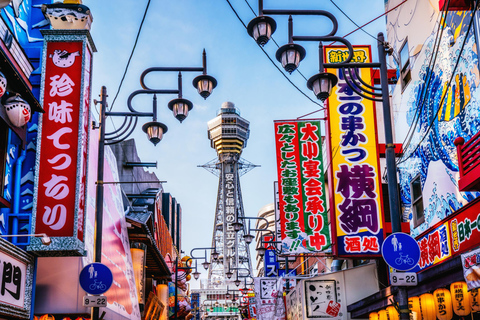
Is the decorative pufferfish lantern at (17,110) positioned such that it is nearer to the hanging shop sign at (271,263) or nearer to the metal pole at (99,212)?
the metal pole at (99,212)

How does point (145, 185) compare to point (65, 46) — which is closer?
point (65, 46)

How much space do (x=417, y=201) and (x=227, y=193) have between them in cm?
13540

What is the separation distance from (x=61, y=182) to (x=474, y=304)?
931 centimetres

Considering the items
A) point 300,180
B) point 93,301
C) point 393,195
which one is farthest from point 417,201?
point 93,301

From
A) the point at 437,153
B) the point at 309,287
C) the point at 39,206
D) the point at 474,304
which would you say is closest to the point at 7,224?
the point at 39,206

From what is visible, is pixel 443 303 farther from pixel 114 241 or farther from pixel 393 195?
pixel 114 241

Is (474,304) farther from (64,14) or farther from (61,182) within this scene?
(64,14)

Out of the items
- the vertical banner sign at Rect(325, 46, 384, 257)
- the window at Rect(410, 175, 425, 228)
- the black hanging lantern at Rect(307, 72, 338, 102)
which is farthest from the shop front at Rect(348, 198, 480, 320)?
the black hanging lantern at Rect(307, 72, 338, 102)

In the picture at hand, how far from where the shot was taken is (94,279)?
44.9 feet

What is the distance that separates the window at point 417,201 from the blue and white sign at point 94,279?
9313 mm

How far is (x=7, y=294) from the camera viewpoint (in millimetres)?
12047

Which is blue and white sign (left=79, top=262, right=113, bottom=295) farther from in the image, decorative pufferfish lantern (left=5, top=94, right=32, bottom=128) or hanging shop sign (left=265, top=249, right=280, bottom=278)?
hanging shop sign (left=265, top=249, right=280, bottom=278)

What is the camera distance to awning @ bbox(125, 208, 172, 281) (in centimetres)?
2454

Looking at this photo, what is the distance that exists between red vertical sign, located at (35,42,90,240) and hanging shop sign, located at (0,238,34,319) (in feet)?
2.74
